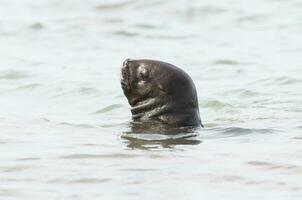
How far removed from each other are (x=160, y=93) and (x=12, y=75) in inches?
182

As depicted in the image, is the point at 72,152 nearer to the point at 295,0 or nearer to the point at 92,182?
the point at 92,182

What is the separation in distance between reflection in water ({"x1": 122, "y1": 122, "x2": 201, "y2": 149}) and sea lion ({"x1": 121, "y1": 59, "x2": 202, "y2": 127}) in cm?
7

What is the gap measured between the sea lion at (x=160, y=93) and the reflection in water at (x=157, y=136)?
0.22ft

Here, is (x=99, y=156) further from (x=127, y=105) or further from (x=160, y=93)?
(x=127, y=105)

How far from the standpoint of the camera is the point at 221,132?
8.61 metres

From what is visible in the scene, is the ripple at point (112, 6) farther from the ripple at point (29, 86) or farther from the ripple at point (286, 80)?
the ripple at point (286, 80)

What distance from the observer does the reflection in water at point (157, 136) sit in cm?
803

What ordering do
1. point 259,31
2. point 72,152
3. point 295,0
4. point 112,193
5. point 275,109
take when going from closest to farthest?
1. point 112,193
2. point 72,152
3. point 275,109
4. point 259,31
5. point 295,0

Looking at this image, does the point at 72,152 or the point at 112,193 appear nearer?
the point at 112,193

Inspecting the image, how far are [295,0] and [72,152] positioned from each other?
11431mm

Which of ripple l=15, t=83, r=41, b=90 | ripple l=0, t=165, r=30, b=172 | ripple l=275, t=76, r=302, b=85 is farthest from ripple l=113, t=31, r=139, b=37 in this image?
ripple l=0, t=165, r=30, b=172

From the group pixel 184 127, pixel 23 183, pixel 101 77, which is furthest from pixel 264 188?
pixel 101 77

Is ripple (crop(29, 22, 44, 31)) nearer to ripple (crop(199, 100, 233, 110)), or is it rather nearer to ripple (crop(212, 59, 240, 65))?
ripple (crop(212, 59, 240, 65))

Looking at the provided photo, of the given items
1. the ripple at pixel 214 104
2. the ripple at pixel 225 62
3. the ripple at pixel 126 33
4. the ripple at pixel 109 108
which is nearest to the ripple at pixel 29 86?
the ripple at pixel 109 108
